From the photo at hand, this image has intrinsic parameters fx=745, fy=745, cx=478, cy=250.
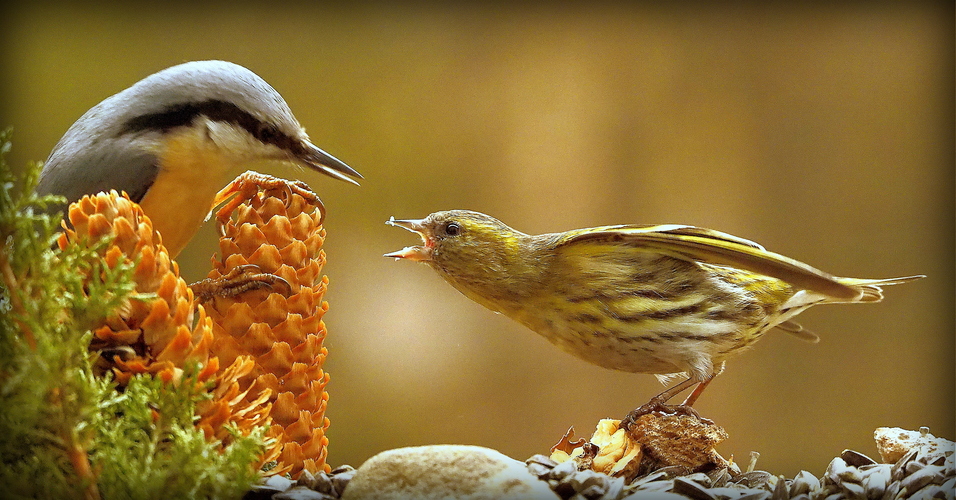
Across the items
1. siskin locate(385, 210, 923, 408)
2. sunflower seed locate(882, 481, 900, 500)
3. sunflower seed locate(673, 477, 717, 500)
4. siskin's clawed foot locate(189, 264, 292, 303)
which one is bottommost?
sunflower seed locate(882, 481, 900, 500)

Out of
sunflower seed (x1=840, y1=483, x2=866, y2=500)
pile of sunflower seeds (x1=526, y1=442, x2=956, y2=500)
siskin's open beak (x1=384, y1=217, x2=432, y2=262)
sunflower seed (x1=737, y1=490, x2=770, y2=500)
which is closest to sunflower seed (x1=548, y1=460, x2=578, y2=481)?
pile of sunflower seeds (x1=526, y1=442, x2=956, y2=500)

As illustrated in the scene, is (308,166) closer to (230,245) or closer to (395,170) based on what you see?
(230,245)

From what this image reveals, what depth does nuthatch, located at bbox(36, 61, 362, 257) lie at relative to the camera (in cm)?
81

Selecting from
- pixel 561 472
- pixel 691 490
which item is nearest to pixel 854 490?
pixel 691 490

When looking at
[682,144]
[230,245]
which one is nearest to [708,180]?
[682,144]

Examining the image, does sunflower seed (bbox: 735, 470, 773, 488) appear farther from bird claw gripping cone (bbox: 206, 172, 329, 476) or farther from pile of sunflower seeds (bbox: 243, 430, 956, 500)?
bird claw gripping cone (bbox: 206, 172, 329, 476)

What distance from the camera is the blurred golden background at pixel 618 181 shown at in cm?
118

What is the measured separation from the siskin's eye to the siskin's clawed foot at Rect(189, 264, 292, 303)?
324mm

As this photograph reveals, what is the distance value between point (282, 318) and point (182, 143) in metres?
0.30

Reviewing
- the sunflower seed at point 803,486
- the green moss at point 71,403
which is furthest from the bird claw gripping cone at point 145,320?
the sunflower seed at point 803,486

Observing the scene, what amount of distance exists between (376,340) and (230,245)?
0.66 m

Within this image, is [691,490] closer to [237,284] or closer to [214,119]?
[237,284]

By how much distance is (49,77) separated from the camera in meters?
1.02

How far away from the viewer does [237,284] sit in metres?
0.66
